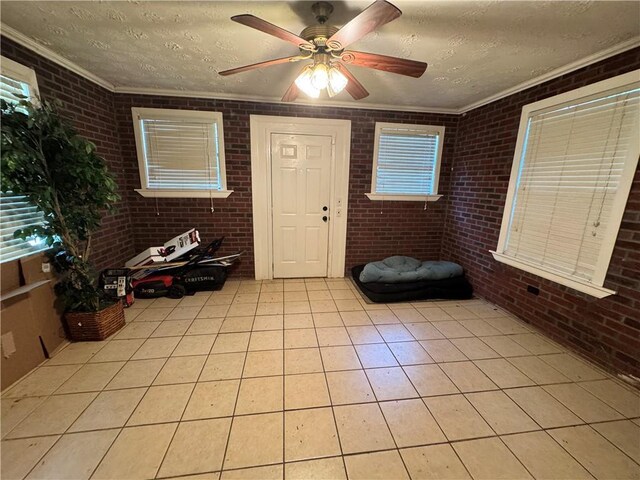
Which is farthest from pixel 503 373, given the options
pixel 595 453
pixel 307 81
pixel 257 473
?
pixel 307 81

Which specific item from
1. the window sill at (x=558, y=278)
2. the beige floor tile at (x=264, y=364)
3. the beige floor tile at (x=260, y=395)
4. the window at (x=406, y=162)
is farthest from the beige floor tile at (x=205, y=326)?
the window sill at (x=558, y=278)

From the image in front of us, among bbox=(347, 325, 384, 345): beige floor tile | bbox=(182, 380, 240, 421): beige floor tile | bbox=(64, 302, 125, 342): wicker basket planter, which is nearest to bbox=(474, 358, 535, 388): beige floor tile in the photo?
bbox=(347, 325, 384, 345): beige floor tile

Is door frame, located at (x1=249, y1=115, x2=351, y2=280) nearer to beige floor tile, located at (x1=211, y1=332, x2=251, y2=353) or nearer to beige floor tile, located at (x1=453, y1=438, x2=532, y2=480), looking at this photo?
beige floor tile, located at (x1=211, y1=332, x2=251, y2=353)

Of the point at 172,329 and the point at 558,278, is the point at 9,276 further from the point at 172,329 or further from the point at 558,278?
the point at 558,278

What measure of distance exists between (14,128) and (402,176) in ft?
12.1

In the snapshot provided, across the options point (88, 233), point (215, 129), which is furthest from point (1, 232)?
point (215, 129)

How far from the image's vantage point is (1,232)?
1702 mm

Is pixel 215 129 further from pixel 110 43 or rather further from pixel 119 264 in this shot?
pixel 119 264

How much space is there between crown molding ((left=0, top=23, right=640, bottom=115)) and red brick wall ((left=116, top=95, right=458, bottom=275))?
0.06m

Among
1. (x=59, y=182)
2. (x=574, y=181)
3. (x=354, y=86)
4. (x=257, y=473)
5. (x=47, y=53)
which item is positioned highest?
(x=47, y=53)

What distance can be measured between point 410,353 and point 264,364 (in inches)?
46.6

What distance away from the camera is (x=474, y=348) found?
2.17 metres

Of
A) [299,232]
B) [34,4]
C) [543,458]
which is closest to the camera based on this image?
[543,458]

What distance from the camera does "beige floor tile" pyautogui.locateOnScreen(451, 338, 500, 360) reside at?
2074mm
